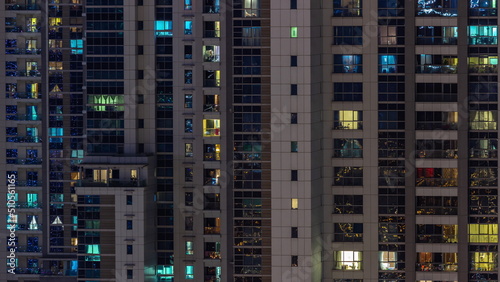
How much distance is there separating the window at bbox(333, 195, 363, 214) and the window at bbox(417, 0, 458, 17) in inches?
523

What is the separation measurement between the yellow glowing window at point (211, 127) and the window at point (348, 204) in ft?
30.3

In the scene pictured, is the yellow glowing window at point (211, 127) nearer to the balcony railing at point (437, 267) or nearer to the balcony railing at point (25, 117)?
the balcony railing at point (437, 267)

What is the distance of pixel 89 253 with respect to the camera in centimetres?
15250

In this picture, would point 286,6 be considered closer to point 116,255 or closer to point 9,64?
point 116,255

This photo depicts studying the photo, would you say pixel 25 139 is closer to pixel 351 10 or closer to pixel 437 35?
pixel 351 10

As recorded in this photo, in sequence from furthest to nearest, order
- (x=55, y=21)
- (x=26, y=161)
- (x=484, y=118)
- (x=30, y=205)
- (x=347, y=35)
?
(x=30, y=205)
(x=55, y=21)
(x=26, y=161)
(x=347, y=35)
(x=484, y=118)

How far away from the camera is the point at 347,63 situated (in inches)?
5935

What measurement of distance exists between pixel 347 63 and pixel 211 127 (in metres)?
10.2

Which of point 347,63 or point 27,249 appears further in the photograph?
point 27,249

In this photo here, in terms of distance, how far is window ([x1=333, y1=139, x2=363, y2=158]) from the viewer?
151000 millimetres

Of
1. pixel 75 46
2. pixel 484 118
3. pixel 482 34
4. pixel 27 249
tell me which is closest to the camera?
pixel 482 34

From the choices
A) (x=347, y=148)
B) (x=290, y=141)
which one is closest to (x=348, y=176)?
(x=347, y=148)

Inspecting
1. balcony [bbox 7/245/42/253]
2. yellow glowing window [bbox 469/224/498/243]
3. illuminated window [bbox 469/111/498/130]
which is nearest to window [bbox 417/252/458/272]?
yellow glowing window [bbox 469/224/498/243]

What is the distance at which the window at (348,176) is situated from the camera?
15100cm
